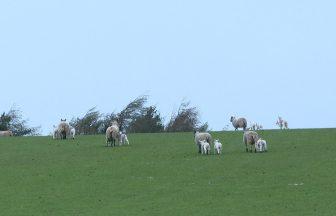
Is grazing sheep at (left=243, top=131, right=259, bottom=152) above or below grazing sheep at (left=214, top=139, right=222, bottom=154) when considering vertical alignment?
above

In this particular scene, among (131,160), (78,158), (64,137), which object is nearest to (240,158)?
(131,160)

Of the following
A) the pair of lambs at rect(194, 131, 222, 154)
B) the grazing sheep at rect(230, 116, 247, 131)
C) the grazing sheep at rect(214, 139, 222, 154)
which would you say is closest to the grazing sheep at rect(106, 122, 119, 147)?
the pair of lambs at rect(194, 131, 222, 154)

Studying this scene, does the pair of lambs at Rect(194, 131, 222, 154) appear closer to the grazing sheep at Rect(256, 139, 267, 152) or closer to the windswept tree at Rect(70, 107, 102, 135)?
the grazing sheep at Rect(256, 139, 267, 152)

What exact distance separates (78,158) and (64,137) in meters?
11.8

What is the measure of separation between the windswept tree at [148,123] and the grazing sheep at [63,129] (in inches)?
1123

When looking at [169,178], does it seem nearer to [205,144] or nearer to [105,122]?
[205,144]

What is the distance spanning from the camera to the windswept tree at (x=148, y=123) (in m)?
83.4

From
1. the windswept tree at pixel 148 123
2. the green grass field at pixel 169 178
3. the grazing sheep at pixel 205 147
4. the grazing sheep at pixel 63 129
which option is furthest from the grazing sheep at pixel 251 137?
the windswept tree at pixel 148 123

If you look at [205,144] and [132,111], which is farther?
[132,111]

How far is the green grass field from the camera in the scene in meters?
28.2

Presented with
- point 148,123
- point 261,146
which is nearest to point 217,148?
point 261,146

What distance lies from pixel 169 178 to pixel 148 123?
50.3 metres

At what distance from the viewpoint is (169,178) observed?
114 feet

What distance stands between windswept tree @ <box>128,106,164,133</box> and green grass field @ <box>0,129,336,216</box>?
32774mm
